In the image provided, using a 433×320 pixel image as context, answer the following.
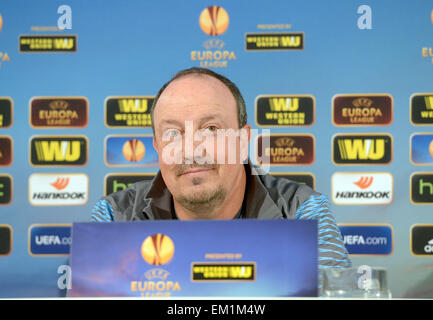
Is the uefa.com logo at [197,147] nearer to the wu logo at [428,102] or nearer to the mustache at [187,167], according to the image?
the mustache at [187,167]

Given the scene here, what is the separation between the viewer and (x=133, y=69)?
2.51 metres

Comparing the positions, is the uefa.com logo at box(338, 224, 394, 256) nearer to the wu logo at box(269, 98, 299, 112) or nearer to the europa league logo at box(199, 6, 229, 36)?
the wu logo at box(269, 98, 299, 112)

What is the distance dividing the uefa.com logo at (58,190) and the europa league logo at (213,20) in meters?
0.94

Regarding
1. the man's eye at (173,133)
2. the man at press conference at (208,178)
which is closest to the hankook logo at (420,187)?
the man at press conference at (208,178)

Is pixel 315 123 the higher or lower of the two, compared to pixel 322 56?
lower

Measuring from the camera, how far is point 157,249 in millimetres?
833

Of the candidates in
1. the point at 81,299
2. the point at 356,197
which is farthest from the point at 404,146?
the point at 81,299

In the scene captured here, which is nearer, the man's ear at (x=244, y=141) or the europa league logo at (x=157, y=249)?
the europa league logo at (x=157, y=249)

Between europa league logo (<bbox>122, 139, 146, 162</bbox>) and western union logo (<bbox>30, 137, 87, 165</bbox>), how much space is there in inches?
8.2

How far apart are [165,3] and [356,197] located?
4.27 feet

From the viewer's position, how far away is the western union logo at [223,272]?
2.69ft

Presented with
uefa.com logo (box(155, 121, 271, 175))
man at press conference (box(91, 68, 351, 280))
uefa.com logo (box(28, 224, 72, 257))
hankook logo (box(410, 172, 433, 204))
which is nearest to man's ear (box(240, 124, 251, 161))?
man at press conference (box(91, 68, 351, 280))

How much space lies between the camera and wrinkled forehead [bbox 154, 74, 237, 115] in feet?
4.65
